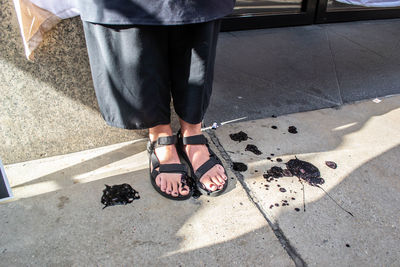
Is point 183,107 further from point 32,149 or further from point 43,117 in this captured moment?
point 32,149

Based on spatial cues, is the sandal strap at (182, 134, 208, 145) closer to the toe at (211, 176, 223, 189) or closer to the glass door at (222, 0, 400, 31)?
the toe at (211, 176, 223, 189)

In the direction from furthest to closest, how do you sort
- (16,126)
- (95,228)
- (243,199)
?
(16,126), (243,199), (95,228)

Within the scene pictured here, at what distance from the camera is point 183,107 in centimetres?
160

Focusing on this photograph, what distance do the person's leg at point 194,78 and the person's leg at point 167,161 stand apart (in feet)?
0.29

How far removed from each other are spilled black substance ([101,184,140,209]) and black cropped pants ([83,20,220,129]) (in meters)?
0.31

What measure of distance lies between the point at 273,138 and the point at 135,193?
92 cm

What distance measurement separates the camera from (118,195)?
1536mm

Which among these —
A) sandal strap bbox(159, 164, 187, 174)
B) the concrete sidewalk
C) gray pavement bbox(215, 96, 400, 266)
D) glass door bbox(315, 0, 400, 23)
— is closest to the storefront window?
glass door bbox(315, 0, 400, 23)

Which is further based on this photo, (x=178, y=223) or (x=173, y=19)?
(x=178, y=223)

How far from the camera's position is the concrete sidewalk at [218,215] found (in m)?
1.28

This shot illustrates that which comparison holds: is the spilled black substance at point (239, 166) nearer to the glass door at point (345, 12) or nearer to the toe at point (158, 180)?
the toe at point (158, 180)

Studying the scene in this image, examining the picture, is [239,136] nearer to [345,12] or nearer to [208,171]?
[208,171]

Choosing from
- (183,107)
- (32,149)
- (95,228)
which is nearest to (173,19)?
(183,107)

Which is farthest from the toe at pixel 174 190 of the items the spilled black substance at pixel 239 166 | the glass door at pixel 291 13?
the glass door at pixel 291 13
